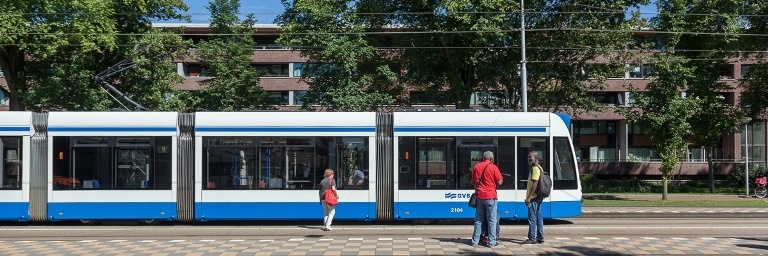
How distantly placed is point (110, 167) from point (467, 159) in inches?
322

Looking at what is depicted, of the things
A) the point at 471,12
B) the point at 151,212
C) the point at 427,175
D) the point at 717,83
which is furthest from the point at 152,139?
the point at 717,83

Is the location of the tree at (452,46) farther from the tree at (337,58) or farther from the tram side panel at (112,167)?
the tram side panel at (112,167)

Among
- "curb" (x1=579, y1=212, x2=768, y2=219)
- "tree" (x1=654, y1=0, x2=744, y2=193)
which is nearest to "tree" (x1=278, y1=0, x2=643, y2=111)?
"tree" (x1=654, y1=0, x2=744, y2=193)

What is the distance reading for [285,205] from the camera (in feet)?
58.6

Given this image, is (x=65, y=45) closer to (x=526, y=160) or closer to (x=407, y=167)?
(x=407, y=167)

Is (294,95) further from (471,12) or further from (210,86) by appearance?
(471,12)

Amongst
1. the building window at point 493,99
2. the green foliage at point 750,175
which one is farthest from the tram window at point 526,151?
the green foliage at point 750,175

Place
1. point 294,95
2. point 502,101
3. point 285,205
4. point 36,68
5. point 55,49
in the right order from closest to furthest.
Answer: point 285,205 < point 55,49 < point 36,68 < point 502,101 < point 294,95

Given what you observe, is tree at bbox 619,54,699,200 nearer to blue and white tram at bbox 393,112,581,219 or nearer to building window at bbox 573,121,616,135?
blue and white tram at bbox 393,112,581,219

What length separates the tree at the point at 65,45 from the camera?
28.4m

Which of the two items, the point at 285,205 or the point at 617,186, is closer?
the point at 285,205

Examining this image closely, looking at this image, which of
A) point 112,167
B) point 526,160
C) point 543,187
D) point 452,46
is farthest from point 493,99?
point 543,187

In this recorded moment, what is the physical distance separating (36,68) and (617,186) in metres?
32.1

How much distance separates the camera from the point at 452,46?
31.9 m
